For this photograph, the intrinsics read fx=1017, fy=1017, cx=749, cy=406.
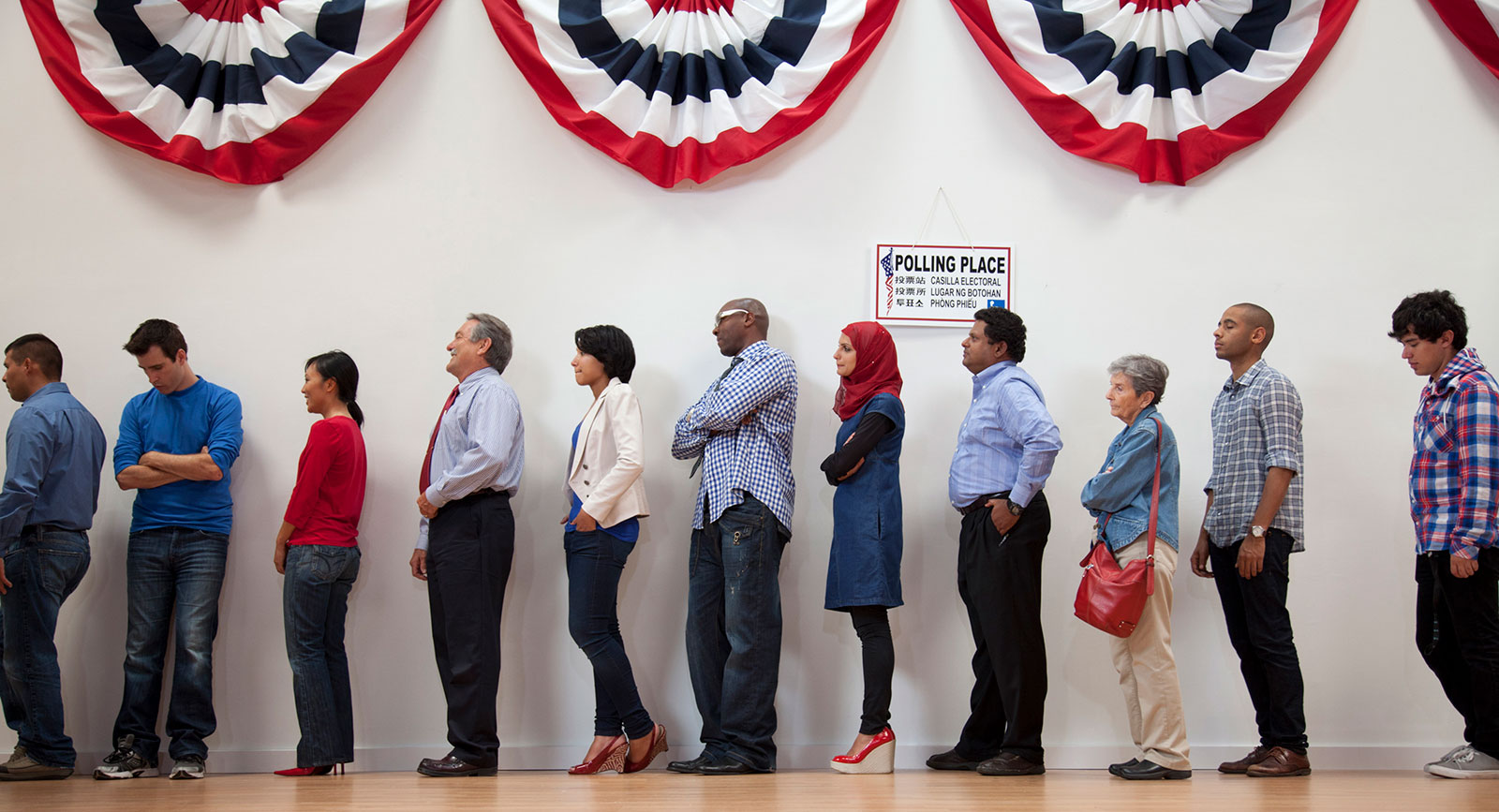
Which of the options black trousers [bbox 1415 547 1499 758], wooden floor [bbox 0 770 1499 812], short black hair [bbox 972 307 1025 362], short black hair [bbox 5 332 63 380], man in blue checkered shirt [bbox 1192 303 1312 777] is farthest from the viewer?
short black hair [bbox 5 332 63 380]

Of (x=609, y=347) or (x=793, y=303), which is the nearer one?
(x=609, y=347)

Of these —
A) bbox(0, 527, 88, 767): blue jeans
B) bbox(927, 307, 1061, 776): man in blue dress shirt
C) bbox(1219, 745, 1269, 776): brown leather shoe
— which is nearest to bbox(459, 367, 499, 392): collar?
bbox(0, 527, 88, 767): blue jeans

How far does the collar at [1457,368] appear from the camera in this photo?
3.54 metres

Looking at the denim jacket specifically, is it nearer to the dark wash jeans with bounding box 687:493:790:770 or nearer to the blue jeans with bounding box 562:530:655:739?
the dark wash jeans with bounding box 687:493:790:770

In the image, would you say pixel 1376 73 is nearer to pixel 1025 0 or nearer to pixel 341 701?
pixel 1025 0

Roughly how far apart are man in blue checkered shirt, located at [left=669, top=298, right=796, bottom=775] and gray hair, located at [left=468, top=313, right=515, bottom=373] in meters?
0.75

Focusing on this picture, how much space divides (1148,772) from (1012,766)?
46cm

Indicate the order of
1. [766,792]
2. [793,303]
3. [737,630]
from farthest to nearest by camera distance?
1. [793,303]
2. [737,630]
3. [766,792]

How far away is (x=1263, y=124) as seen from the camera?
14.4 ft

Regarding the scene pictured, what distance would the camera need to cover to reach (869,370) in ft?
12.8

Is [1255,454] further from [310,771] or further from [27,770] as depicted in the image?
[27,770]

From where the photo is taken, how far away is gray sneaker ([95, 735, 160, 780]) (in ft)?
12.4

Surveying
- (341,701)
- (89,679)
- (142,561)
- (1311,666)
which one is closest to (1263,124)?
(1311,666)

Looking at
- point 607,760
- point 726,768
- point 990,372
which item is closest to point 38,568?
point 607,760
